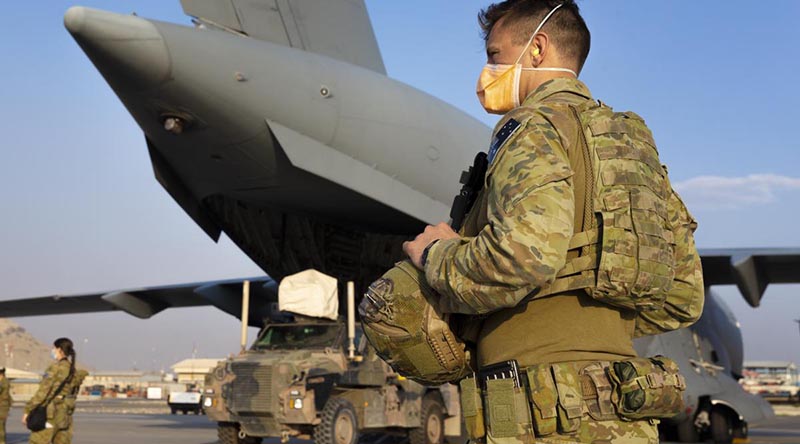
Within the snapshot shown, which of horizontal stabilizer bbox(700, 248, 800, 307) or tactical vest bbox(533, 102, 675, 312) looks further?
horizontal stabilizer bbox(700, 248, 800, 307)

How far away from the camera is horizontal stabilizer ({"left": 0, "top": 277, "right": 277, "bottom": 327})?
17.4 meters

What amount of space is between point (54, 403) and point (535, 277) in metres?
7.52

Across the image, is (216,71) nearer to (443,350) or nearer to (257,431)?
(257,431)

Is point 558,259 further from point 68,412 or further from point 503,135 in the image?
point 68,412

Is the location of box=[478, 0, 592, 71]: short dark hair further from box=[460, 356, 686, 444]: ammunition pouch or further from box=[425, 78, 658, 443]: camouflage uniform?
box=[460, 356, 686, 444]: ammunition pouch

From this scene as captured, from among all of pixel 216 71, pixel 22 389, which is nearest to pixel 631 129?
pixel 216 71

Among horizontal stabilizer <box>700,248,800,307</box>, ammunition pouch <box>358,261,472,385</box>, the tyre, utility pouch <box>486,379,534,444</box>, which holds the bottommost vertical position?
the tyre

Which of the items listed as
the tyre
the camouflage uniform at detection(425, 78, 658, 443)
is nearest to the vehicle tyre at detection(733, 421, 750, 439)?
the tyre

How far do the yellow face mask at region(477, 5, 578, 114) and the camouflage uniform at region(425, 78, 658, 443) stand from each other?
17 cm

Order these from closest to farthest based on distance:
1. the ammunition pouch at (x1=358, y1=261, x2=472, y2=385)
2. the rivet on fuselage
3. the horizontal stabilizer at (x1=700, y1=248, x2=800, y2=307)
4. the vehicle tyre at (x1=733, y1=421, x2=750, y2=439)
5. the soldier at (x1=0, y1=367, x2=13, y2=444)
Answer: the ammunition pouch at (x1=358, y1=261, x2=472, y2=385) → the rivet on fuselage → the soldier at (x1=0, y1=367, x2=13, y2=444) → the vehicle tyre at (x1=733, y1=421, x2=750, y2=439) → the horizontal stabilizer at (x1=700, y1=248, x2=800, y2=307)

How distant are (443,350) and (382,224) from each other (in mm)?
9767

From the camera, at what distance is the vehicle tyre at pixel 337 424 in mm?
8875

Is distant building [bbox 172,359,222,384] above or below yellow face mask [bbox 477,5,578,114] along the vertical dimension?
above

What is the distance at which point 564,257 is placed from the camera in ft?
6.49
